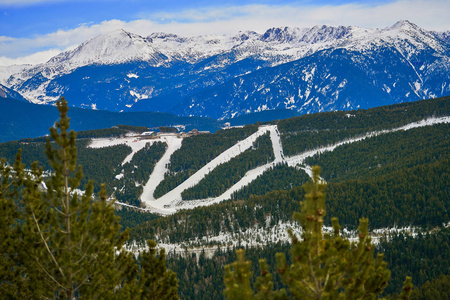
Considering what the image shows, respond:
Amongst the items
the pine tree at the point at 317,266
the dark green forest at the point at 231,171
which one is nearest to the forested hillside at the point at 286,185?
the dark green forest at the point at 231,171

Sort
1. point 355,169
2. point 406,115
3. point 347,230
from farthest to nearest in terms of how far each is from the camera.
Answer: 1. point 406,115
2. point 355,169
3. point 347,230

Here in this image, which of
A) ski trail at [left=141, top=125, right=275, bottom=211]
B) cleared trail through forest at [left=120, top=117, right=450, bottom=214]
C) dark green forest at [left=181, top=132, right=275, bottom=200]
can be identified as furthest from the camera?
dark green forest at [left=181, top=132, right=275, bottom=200]

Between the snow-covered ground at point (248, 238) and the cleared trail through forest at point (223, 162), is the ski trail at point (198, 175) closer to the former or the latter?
the cleared trail through forest at point (223, 162)

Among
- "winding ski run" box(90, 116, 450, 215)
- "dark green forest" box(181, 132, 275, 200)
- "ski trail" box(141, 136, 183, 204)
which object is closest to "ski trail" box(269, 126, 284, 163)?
"winding ski run" box(90, 116, 450, 215)

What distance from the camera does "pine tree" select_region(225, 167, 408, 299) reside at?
18.9 m

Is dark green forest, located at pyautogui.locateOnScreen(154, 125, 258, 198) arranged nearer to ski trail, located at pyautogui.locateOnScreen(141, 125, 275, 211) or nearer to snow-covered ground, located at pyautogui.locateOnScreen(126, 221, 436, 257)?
ski trail, located at pyautogui.locateOnScreen(141, 125, 275, 211)

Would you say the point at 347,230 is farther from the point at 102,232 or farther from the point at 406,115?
the point at 406,115

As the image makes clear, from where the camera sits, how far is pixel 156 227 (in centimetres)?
10556

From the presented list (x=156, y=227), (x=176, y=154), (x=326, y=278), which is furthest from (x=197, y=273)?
(x=176, y=154)

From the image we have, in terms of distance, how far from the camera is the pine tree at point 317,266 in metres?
18.9

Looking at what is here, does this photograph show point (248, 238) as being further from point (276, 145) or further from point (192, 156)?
point (192, 156)

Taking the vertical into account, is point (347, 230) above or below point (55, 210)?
below

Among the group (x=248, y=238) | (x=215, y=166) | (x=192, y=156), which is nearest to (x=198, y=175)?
(x=215, y=166)

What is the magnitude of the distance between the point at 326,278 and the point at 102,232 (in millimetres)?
13394
